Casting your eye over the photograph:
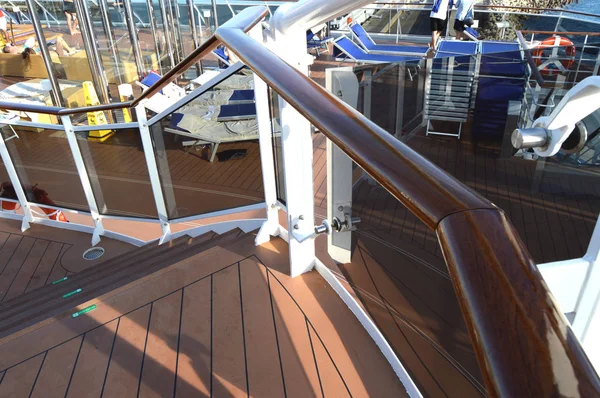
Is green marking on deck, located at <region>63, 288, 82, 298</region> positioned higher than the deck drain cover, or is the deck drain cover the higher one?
A: green marking on deck, located at <region>63, 288, 82, 298</region>

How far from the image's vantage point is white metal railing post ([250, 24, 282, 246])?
2225 millimetres

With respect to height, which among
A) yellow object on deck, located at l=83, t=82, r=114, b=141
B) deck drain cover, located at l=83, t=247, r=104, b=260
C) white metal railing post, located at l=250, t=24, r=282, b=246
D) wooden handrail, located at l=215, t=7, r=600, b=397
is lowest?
deck drain cover, located at l=83, t=247, r=104, b=260

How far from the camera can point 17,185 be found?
4078 mm

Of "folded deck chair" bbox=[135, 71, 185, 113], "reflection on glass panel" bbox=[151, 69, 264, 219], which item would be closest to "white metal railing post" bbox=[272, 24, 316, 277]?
"reflection on glass panel" bbox=[151, 69, 264, 219]

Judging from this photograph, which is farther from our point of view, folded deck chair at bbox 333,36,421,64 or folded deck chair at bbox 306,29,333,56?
folded deck chair at bbox 306,29,333,56

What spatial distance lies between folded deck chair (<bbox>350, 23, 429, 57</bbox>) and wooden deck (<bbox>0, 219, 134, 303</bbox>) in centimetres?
640

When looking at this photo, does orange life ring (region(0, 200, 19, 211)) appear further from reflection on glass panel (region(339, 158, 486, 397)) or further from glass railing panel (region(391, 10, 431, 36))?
glass railing panel (region(391, 10, 431, 36))

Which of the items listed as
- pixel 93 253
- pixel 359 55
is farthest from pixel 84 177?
pixel 359 55

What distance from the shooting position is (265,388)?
1591 millimetres

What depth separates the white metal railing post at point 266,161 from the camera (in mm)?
2225

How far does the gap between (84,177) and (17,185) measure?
78 centimetres

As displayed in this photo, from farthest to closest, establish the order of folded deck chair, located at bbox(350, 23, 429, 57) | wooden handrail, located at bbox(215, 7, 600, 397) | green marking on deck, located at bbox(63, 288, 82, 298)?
folded deck chair, located at bbox(350, 23, 429, 57), green marking on deck, located at bbox(63, 288, 82, 298), wooden handrail, located at bbox(215, 7, 600, 397)

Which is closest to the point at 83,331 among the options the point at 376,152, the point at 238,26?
the point at 238,26

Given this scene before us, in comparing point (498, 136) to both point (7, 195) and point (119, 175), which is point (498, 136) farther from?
point (7, 195)
